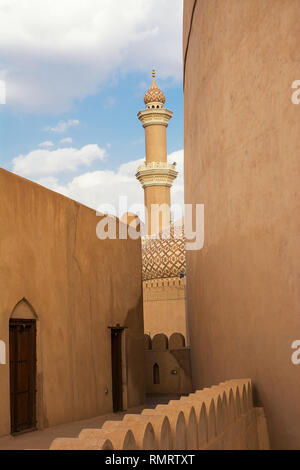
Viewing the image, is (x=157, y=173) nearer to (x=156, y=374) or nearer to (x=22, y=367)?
(x=156, y=374)

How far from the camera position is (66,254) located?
8188 millimetres

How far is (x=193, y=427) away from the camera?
164 inches

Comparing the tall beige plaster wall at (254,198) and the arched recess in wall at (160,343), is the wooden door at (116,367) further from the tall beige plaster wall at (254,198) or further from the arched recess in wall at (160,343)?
the arched recess in wall at (160,343)

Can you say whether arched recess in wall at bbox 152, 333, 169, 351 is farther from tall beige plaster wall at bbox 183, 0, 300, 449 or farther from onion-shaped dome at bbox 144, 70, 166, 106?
onion-shaped dome at bbox 144, 70, 166, 106

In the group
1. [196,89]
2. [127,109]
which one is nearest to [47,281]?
[196,89]

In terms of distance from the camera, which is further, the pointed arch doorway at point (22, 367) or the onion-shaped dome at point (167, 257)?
the onion-shaped dome at point (167, 257)

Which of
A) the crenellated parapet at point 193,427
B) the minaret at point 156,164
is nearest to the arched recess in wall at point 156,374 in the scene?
the crenellated parapet at point 193,427

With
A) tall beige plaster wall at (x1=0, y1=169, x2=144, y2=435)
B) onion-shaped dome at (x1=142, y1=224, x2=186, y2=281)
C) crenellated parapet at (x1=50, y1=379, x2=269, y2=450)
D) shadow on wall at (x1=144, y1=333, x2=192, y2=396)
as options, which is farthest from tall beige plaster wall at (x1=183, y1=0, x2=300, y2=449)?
onion-shaped dome at (x1=142, y1=224, x2=186, y2=281)

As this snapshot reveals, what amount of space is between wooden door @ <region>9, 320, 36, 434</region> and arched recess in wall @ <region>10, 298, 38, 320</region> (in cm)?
5

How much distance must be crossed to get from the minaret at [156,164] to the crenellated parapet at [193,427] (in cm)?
1818

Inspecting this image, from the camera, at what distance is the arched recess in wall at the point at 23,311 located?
22.8 feet

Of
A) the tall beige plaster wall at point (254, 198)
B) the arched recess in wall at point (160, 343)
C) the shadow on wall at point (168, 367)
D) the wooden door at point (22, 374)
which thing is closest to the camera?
the tall beige plaster wall at point (254, 198)

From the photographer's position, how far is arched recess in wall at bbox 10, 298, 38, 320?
22.8ft

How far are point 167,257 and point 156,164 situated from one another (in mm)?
7281
